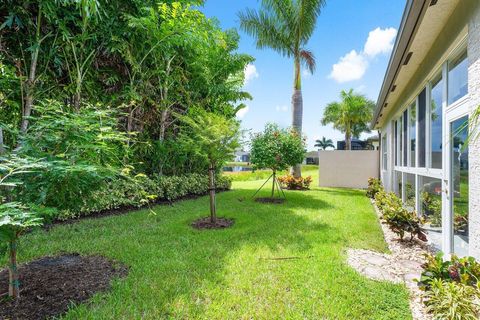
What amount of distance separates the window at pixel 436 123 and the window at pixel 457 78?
1.28 feet

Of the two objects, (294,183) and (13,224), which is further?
(294,183)

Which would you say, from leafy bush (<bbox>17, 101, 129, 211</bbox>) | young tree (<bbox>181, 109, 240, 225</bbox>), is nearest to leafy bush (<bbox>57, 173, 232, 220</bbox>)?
young tree (<bbox>181, 109, 240, 225</bbox>)

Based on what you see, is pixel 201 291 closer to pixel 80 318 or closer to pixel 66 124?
pixel 80 318

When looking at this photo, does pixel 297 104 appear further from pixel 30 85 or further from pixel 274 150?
pixel 30 85

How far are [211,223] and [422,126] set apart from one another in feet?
16.1

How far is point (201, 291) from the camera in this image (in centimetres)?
304

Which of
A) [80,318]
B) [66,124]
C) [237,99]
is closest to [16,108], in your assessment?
[66,124]

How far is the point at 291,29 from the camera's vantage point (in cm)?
1362

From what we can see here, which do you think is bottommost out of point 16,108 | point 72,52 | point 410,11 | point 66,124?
point 66,124

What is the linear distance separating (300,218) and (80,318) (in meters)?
5.36

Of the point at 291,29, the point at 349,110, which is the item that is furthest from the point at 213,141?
the point at 349,110

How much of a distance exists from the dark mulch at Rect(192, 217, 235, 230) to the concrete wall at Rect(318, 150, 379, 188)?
965 cm

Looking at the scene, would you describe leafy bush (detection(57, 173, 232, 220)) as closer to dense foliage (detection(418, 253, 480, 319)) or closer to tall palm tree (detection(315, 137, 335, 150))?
dense foliage (detection(418, 253, 480, 319))

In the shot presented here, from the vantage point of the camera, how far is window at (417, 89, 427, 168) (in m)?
4.92
